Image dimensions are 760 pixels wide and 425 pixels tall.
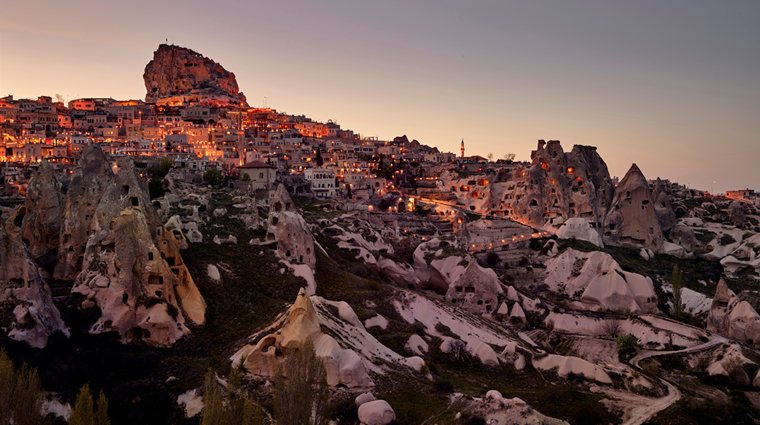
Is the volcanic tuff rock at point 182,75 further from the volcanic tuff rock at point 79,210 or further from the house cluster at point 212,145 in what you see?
the volcanic tuff rock at point 79,210

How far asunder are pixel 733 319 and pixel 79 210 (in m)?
52.4

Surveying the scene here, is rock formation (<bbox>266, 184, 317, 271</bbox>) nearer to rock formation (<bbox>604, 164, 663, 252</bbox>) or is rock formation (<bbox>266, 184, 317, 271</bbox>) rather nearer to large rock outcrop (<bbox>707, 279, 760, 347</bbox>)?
large rock outcrop (<bbox>707, 279, 760, 347</bbox>)

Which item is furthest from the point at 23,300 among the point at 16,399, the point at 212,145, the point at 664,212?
the point at 664,212

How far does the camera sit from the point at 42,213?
43.7 metres

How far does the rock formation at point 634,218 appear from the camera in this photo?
263ft

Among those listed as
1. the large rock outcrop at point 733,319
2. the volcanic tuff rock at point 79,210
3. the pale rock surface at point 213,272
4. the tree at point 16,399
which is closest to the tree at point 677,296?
the large rock outcrop at point 733,319

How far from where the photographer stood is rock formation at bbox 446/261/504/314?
174 feet

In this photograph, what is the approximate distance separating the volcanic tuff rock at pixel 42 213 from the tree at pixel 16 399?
22.9 meters

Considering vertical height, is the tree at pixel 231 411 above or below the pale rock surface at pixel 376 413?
above

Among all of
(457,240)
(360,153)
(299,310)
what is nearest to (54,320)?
(299,310)

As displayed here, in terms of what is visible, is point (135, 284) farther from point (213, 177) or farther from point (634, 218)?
point (634, 218)

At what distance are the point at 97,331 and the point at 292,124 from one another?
127m

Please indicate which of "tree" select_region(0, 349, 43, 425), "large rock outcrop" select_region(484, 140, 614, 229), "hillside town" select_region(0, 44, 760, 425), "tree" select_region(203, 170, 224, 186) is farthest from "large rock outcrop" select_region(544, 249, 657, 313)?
"tree" select_region(0, 349, 43, 425)

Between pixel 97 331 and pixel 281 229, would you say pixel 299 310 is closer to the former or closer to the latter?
pixel 97 331
